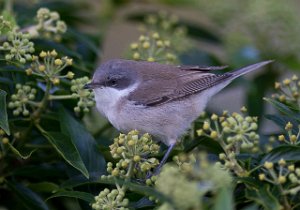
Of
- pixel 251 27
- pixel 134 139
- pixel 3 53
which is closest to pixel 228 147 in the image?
pixel 134 139

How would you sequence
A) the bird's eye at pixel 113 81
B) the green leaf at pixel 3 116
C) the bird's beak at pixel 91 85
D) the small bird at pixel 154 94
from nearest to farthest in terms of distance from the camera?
the green leaf at pixel 3 116
the bird's beak at pixel 91 85
the small bird at pixel 154 94
the bird's eye at pixel 113 81

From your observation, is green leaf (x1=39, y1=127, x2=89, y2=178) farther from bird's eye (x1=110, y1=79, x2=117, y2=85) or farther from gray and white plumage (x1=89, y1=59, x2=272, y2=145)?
bird's eye (x1=110, y1=79, x2=117, y2=85)

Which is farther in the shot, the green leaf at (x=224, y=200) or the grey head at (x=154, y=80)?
the grey head at (x=154, y=80)

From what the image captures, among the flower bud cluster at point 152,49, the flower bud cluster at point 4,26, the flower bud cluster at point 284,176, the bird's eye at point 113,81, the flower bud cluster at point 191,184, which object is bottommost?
the flower bud cluster at point 284,176

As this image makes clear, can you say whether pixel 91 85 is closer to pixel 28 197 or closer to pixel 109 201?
pixel 28 197

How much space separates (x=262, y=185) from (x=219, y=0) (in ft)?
9.69

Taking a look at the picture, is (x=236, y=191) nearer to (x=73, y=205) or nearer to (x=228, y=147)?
(x=228, y=147)

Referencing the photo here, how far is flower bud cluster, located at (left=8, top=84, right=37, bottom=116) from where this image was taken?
320cm

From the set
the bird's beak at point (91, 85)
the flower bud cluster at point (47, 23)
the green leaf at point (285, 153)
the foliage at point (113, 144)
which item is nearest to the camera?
the foliage at point (113, 144)

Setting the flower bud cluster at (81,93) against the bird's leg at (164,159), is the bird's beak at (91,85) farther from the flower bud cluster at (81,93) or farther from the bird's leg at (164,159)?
the bird's leg at (164,159)

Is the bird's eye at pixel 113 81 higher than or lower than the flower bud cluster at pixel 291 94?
lower

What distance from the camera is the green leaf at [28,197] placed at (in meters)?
3.22

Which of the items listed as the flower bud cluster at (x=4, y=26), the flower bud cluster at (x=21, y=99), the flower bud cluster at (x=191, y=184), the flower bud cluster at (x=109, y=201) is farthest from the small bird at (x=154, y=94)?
the flower bud cluster at (x=191, y=184)

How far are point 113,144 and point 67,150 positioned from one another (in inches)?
10.4
